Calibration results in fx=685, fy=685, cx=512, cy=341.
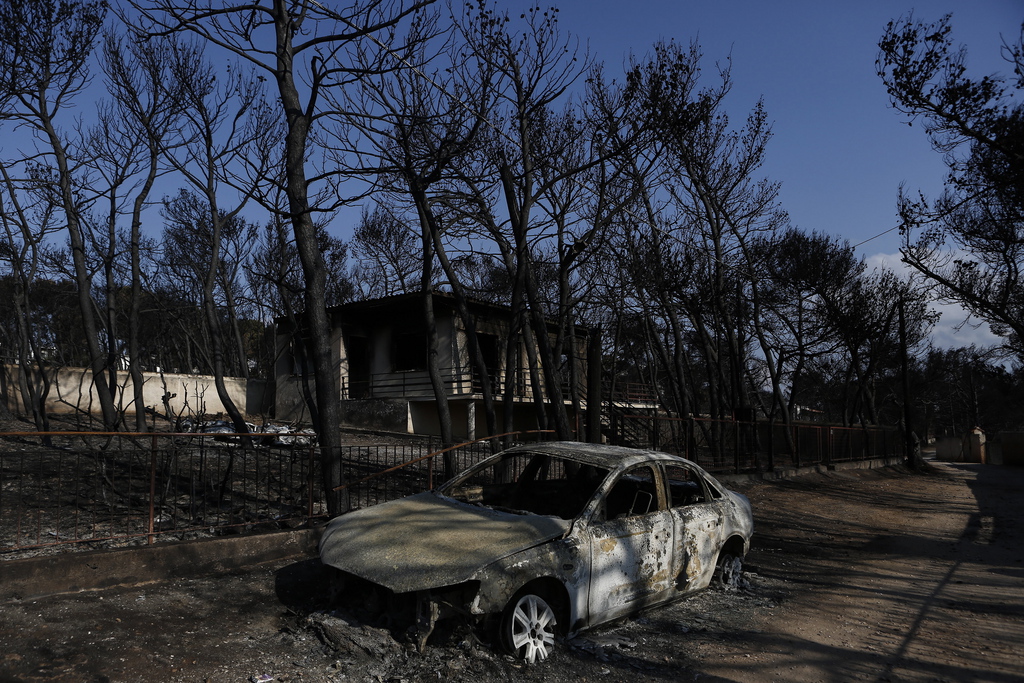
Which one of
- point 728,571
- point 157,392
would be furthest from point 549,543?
point 157,392

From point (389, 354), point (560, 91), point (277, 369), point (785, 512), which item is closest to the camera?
point (560, 91)

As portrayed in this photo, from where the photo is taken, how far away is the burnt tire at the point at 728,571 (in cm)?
683

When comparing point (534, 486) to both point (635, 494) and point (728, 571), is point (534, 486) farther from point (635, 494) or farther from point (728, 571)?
point (728, 571)

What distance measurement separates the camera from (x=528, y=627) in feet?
15.4

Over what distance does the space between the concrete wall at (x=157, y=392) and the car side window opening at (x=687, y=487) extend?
16428mm

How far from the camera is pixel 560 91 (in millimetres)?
11719

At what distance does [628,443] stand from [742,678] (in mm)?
14548

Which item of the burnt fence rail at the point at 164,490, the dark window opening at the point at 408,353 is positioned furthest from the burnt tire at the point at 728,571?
the dark window opening at the point at 408,353

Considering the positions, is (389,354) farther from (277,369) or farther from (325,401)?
(325,401)

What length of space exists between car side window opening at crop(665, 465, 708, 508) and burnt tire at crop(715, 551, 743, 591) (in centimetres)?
63

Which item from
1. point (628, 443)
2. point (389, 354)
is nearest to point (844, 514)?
point (628, 443)

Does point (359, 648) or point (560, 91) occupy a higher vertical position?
point (560, 91)

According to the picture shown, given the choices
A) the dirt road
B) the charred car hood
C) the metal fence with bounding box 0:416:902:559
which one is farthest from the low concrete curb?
the charred car hood

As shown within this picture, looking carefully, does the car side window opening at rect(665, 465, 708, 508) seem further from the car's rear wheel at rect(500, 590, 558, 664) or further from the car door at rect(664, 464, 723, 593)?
the car's rear wheel at rect(500, 590, 558, 664)
